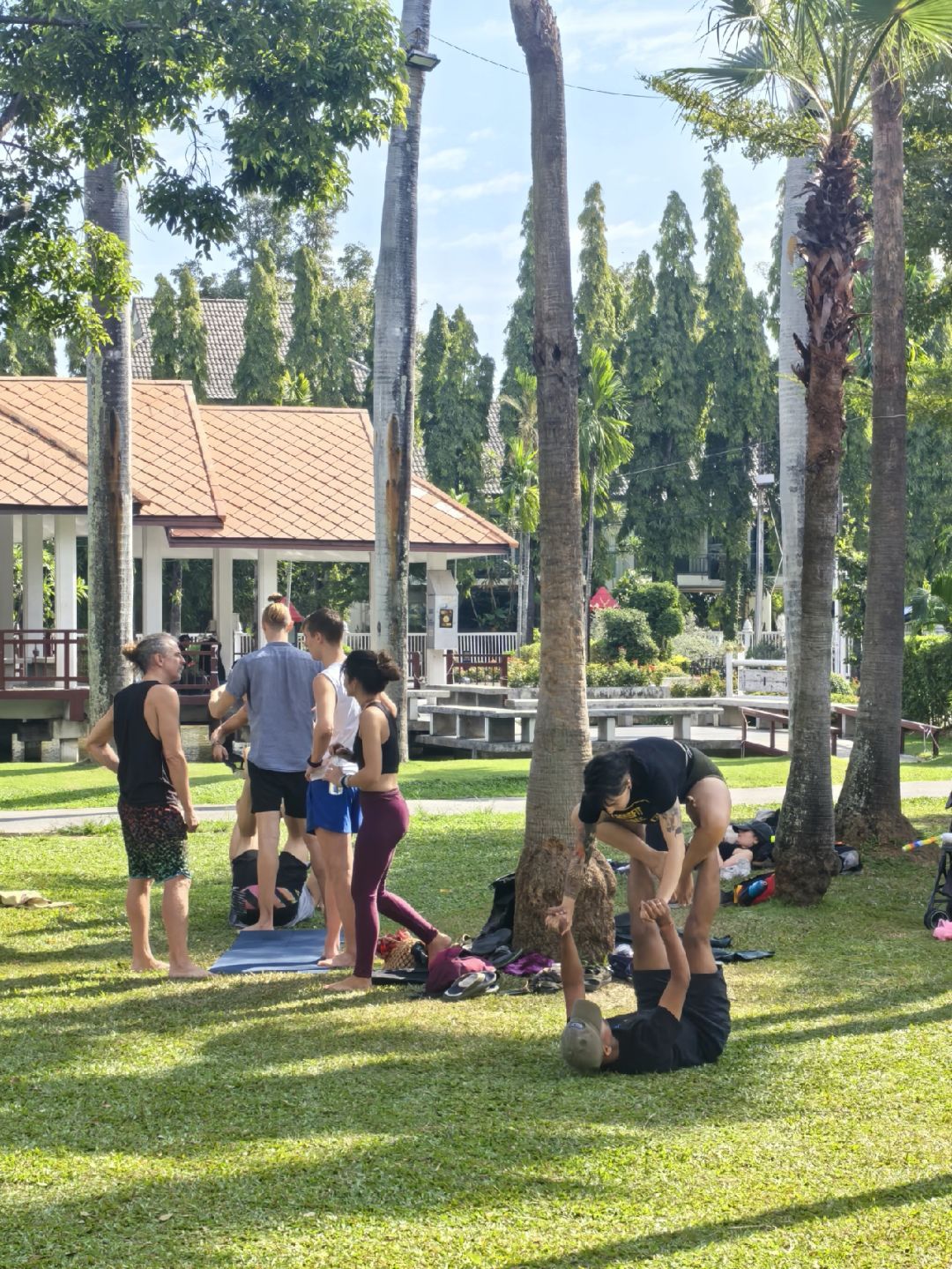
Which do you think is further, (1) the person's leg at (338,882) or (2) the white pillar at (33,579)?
(2) the white pillar at (33,579)

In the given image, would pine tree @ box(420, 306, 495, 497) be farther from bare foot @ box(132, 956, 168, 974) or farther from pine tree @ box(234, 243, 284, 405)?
bare foot @ box(132, 956, 168, 974)

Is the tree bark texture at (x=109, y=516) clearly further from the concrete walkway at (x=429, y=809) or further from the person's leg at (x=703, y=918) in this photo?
the person's leg at (x=703, y=918)

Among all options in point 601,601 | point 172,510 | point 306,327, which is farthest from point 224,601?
point 306,327

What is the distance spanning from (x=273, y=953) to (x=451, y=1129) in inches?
138

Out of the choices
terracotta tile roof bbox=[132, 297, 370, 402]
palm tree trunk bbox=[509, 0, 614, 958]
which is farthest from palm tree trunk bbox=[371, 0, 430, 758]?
terracotta tile roof bbox=[132, 297, 370, 402]

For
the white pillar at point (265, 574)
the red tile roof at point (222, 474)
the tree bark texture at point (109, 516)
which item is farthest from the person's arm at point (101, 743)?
the white pillar at point (265, 574)

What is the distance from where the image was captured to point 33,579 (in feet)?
85.0

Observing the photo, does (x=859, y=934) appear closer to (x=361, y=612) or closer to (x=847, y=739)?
(x=847, y=739)

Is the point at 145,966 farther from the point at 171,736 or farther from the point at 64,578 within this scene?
the point at 64,578

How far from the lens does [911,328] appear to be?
16.3m

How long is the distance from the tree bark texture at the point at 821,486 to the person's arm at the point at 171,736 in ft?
15.1

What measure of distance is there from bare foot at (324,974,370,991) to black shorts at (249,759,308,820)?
1.46 m

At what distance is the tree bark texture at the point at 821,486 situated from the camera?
1061 centimetres

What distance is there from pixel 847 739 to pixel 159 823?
1964cm
